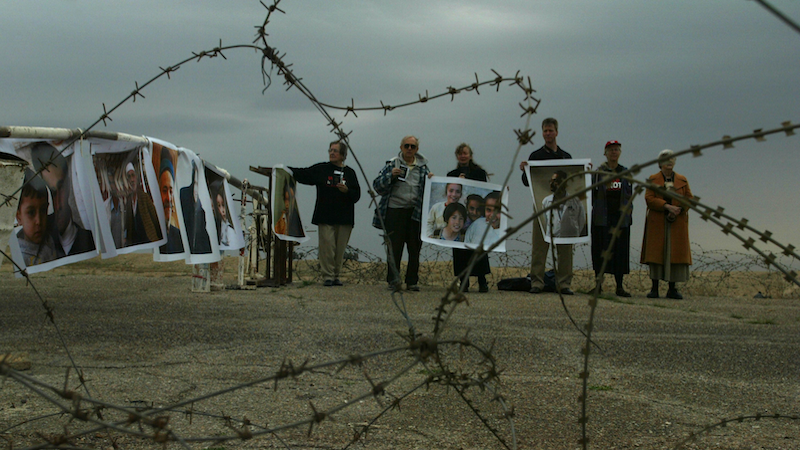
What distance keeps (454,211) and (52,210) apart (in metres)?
5.17

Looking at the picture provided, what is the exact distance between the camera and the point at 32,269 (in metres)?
5.09

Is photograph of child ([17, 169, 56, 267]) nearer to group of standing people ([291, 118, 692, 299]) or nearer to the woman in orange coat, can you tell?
group of standing people ([291, 118, 692, 299])

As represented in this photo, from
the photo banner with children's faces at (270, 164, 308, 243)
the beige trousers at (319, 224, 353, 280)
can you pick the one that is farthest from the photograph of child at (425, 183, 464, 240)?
the photo banner with children's faces at (270, 164, 308, 243)

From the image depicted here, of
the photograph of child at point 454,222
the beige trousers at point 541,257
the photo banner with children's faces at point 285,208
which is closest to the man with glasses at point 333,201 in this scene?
the photo banner with children's faces at point 285,208

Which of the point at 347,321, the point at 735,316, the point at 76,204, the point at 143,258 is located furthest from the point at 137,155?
the point at 143,258

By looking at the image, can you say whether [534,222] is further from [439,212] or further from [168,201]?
[168,201]

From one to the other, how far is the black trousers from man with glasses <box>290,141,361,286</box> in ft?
3.11

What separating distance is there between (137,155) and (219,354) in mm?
2625

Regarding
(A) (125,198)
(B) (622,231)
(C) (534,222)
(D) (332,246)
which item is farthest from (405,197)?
(A) (125,198)

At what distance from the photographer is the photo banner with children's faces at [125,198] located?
5844 mm

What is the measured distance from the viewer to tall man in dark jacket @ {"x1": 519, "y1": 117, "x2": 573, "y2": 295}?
29.4 ft

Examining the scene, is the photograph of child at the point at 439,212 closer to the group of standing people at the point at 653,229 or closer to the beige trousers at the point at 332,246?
the beige trousers at the point at 332,246

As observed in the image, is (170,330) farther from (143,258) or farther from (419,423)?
(143,258)

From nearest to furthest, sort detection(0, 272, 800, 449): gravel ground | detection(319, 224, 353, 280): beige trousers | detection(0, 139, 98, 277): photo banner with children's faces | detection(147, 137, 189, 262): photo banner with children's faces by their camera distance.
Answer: detection(0, 272, 800, 449): gravel ground → detection(0, 139, 98, 277): photo banner with children's faces → detection(147, 137, 189, 262): photo banner with children's faces → detection(319, 224, 353, 280): beige trousers
